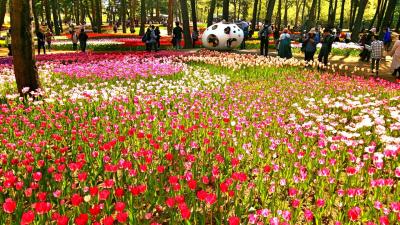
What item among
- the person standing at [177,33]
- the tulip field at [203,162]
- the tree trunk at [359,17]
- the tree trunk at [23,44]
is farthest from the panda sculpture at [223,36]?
the tree trunk at [23,44]

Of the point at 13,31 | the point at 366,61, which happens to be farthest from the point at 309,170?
the point at 366,61

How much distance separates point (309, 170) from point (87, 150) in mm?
3165

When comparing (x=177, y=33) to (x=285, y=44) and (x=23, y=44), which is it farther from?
(x=23, y=44)

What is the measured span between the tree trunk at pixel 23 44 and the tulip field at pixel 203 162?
0.95 meters

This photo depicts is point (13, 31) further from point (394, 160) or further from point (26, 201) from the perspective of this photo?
point (394, 160)

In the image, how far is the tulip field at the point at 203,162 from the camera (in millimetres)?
3600

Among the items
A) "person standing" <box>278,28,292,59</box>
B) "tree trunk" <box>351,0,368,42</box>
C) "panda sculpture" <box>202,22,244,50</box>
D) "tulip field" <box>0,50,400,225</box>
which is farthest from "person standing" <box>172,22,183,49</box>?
"tulip field" <box>0,50,400,225</box>

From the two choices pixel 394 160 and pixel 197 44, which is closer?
pixel 394 160

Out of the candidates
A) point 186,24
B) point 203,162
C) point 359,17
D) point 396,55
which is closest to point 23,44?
point 203,162

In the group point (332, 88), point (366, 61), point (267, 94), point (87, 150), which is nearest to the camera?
point (87, 150)

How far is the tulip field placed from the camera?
3.60 metres

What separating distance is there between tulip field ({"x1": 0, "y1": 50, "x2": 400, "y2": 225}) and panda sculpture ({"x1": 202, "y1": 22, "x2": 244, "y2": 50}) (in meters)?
13.5

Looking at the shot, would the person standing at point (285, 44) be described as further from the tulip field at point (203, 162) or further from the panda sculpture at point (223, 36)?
the tulip field at point (203, 162)

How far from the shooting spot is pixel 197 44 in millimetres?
32344
